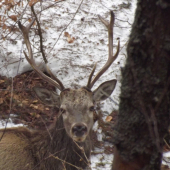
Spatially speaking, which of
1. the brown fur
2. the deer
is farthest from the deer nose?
the brown fur

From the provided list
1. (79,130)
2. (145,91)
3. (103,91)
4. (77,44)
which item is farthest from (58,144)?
(77,44)

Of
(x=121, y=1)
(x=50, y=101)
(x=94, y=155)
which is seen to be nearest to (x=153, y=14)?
(x=50, y=101)

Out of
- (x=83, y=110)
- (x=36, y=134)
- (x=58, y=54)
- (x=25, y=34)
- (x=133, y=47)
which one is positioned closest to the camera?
(x=133, y=47)

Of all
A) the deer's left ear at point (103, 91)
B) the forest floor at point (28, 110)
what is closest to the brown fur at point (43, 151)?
the deer's left ear at point (103, 91)

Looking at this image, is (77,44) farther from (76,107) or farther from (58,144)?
(58,144)

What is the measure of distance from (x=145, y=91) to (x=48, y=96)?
10.4 ft

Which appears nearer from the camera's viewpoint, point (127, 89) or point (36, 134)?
point (127, 89)

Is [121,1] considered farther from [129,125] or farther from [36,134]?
[129,125]

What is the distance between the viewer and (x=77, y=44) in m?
9.11

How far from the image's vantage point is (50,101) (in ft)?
17.5

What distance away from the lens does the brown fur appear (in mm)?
4844

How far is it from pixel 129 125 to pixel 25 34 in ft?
11.9

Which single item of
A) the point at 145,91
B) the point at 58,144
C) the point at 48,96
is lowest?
the point at 58,144

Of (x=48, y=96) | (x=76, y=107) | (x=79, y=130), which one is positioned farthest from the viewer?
(x=48, y=96)
